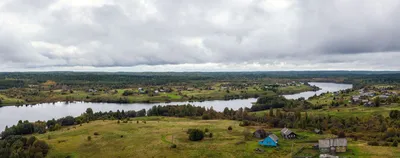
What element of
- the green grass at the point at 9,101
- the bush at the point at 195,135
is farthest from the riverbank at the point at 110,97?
the bush at the point at 195,135

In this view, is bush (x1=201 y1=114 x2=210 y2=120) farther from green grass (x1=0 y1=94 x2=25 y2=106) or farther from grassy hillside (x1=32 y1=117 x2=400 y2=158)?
green grass (x1=0 y1=94 x2=25 y2=106)

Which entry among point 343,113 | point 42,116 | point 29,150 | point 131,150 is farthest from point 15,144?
point 343,113

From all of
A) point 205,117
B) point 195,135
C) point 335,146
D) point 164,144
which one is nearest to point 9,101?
point 205,117

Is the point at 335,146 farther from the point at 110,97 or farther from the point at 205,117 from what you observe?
the point at 110,97

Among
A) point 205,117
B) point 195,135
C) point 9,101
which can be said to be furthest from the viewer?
point 9,101

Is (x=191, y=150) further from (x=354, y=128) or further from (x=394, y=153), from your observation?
(x=354, y=128)

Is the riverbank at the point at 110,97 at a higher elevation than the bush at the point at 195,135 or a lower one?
lower

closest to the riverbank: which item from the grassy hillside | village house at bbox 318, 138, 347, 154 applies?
the grassy hillside

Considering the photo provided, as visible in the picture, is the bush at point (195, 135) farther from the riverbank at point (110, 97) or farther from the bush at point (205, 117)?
the riverbank at point (110, 97)

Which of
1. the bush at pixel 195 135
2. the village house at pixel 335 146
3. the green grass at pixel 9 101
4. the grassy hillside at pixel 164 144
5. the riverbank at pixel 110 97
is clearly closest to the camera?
the village house at pixel 335 146
